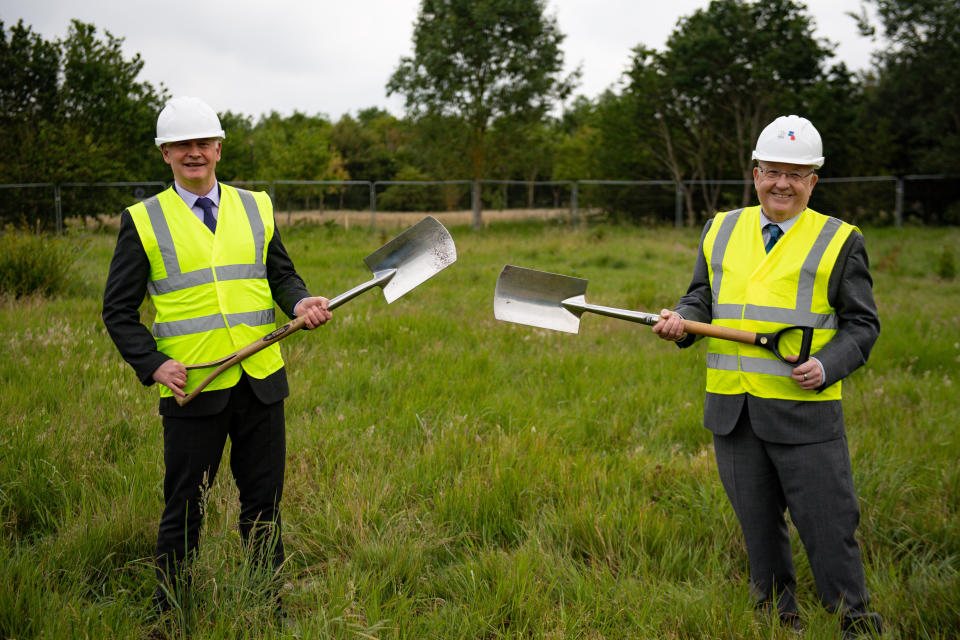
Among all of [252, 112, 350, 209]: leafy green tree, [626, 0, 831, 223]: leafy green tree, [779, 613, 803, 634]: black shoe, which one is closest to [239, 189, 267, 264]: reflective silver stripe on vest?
[779, 613, 803, 634]: black shoe

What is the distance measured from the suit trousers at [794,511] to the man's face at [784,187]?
787 millimetres

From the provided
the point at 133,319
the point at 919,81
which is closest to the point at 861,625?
the point at 133,319

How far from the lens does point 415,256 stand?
11.0ft

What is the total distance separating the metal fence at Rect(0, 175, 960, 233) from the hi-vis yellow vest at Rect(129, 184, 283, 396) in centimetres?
1431

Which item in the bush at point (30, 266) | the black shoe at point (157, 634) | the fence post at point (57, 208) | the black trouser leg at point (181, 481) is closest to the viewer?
the black shoe at point (157, 634)

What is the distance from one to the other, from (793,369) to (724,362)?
0.28m

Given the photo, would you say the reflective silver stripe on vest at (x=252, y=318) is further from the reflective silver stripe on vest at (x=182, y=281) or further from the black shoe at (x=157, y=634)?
the black shoe at (x=157, y=634)

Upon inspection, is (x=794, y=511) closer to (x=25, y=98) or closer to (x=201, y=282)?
(x=201, y=282)

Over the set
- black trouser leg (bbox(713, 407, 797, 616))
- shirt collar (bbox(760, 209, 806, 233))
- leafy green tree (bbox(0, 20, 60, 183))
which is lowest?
black trouser leg (bbox(713, 407, 797, 616))

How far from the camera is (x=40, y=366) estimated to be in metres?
4.95

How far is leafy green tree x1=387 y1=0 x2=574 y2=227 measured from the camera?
20562 millimetres

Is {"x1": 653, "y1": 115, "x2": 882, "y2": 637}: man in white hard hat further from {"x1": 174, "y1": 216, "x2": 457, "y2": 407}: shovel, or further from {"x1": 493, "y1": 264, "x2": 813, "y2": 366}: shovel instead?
{"x1": 174, "y1": 216, "x2": 457, "y2": 407}: shovel

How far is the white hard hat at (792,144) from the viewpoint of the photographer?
104 inches

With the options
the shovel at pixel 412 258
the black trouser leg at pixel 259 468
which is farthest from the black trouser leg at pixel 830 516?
the black trouser leg at pixel 259 468
